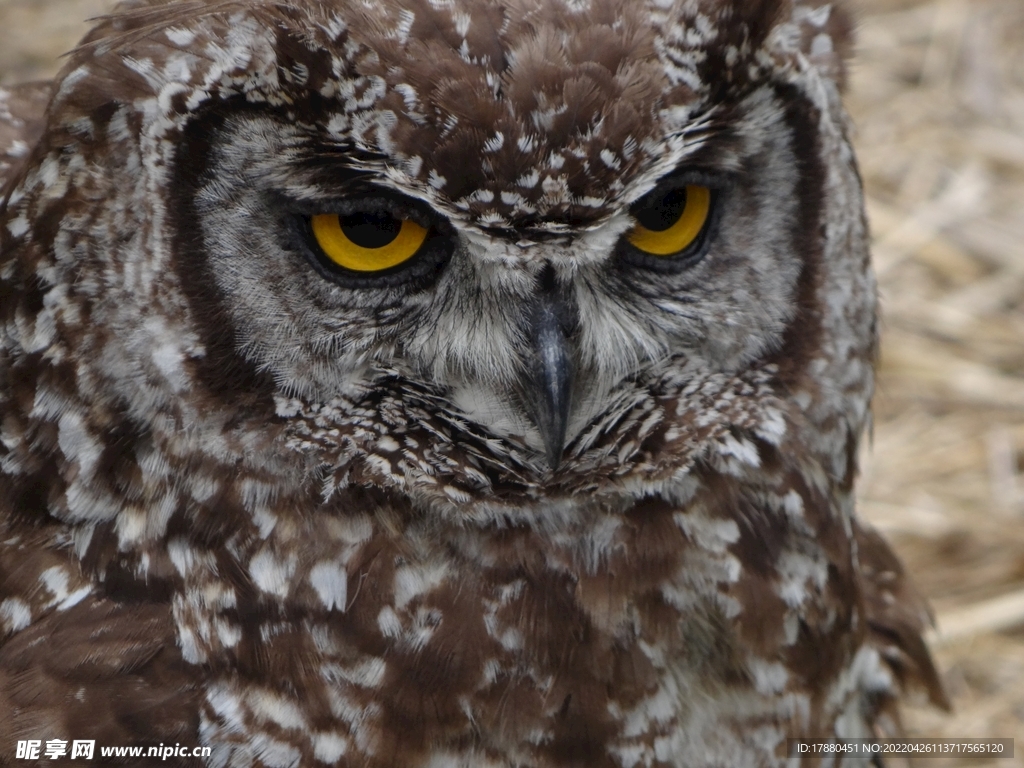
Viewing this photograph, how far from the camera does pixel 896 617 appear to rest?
2.73 m

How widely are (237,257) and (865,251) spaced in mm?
1052

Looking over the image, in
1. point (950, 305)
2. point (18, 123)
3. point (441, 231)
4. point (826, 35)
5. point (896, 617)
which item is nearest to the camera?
point (441, 231)

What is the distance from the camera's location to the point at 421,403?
1947mm

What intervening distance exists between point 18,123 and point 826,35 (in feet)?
4.84

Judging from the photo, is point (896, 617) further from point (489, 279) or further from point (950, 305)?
point (950, 305)

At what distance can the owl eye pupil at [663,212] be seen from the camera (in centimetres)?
186

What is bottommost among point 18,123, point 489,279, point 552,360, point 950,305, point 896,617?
point 896,617

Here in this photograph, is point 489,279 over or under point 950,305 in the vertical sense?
over

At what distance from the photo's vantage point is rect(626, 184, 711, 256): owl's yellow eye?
6.15 ft

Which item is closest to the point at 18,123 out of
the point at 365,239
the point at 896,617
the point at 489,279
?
the point at 365,239

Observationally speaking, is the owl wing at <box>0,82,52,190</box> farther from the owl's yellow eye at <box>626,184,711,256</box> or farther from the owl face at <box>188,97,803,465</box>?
the owl's yellow eye at <box>626,184,711,256</box>

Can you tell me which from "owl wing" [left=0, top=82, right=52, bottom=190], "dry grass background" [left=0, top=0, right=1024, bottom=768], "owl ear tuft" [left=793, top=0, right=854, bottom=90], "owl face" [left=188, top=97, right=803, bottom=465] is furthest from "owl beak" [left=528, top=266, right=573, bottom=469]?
"dry grass background" [left=0, top=0, right=1024, bottom=768]

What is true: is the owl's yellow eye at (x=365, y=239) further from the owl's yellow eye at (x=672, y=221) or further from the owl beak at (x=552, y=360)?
the owl's yellow eye at (x=672, y=221)

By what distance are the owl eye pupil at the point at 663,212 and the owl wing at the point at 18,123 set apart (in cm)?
107
